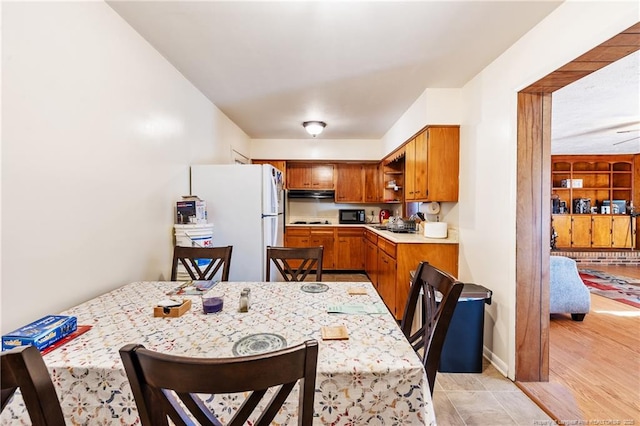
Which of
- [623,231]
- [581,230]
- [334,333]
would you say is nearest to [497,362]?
[334,333]

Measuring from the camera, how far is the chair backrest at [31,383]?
23.1 inches

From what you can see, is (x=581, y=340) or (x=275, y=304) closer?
(x=275, y=304)

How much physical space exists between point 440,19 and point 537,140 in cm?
107

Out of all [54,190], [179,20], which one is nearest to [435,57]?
[179,20]

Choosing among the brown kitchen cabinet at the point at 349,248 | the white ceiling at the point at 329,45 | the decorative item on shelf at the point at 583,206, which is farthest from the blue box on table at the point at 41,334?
the decorative item on shelf at the point at 583,206

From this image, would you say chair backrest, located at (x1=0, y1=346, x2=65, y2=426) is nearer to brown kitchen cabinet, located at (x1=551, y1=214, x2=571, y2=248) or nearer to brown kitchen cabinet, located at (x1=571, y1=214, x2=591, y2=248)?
brown kitchen cabinet, located at (x1=551, y1=214, x2=571, y2=248)

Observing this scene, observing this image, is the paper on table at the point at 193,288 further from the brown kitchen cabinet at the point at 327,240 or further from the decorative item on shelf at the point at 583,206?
the decorative item on shelf at the point at 583,206

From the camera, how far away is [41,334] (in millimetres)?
988

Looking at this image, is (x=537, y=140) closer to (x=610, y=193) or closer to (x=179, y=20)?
(x=179, y=20)

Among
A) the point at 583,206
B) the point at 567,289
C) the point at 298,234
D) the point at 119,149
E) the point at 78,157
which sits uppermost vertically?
the point at 119,149

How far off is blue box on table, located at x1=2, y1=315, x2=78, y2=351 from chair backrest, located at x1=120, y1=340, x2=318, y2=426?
2.06 ft

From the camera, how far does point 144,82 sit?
2.03m

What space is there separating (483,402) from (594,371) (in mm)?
1074

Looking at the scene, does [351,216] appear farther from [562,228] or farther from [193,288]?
[562,228]
